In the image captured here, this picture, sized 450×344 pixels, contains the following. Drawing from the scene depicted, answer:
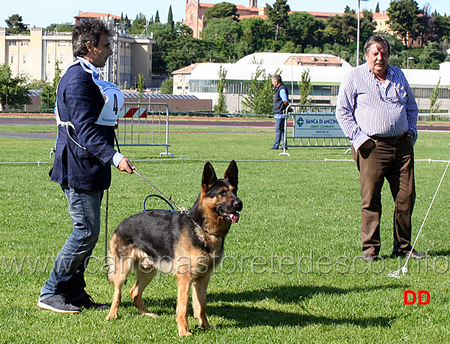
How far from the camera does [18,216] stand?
28.7 ft

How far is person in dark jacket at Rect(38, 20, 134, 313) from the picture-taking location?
472cm

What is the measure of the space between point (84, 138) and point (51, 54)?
138 m

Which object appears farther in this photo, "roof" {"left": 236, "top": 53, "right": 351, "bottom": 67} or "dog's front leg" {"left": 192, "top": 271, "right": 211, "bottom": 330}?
"roof" {"left": 236, "top": 53, "right": 351, "bottom": 67}

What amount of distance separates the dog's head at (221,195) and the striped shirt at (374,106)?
2.51 metres

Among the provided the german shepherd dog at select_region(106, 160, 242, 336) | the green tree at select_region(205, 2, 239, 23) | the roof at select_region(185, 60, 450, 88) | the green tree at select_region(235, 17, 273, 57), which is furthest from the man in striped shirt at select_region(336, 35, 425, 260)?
the green tree at select_region(205, 2, 239, 23)

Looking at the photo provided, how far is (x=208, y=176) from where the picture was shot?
4.80m

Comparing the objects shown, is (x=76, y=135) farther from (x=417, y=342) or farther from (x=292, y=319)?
(x=417, y=342)

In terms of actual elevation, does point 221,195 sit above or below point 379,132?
below

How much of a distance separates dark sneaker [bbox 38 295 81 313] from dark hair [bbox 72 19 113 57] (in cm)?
209

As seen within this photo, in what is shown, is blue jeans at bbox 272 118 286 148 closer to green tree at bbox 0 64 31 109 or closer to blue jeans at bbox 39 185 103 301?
blue jeans at bbox 39 185 103 301

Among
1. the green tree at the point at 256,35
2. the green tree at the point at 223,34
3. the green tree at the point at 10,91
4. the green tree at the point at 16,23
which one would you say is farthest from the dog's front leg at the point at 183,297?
the green tree at the point at 16,23

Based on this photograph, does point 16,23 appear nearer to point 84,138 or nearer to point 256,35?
point 256,35

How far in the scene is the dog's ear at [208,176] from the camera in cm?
477

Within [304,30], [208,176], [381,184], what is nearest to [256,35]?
[304,30]
